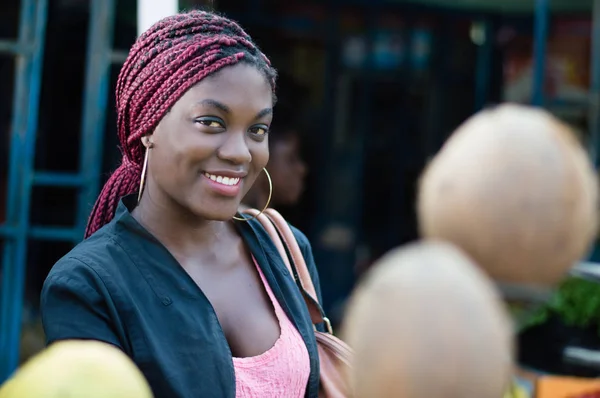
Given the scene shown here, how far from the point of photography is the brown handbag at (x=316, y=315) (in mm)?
1907

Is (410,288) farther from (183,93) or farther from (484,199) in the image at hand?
(183,93)

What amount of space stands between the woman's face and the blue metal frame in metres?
2.01

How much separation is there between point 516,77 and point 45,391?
5.25 meters

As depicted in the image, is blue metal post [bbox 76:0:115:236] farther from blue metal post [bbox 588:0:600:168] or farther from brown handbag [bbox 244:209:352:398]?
blue metal post [bbox 588:0:600:168]

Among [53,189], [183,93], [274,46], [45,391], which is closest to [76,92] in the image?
[53,189]

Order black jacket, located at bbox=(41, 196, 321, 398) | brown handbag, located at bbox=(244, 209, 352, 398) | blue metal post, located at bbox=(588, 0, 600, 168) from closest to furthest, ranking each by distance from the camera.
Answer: black jacket, located at bbox=(41, 196, 321, 398), brown handbag, located at bbox=(244, 209, 352, 398), blue metal post, located at bbox=(588, 0, 600, 168)

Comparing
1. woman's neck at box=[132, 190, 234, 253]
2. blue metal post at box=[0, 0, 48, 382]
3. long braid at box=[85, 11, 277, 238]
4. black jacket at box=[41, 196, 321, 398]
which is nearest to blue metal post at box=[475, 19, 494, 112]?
blue metal post at box=[0, 0, 48, 382]

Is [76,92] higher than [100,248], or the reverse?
[76,92]

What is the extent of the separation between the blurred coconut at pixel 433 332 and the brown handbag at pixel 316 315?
116 cm

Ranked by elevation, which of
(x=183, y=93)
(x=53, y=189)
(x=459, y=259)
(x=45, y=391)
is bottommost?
(x=53, y=189)

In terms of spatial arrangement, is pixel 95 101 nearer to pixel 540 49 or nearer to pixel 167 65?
pixel 167 65

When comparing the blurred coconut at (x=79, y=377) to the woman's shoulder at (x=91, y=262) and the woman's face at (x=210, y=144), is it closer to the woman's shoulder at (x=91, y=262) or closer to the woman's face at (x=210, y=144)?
the woman's shoulder at (x=91, y=262)

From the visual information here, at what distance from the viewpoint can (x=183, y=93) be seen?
1752 mm

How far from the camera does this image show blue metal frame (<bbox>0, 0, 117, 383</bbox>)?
3.65 m
